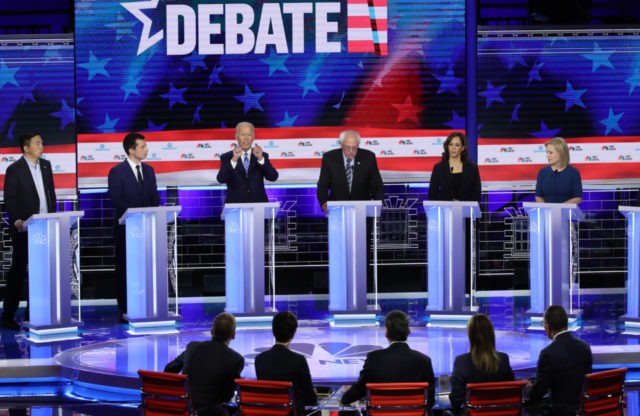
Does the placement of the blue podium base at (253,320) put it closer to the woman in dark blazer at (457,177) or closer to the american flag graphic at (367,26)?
the woman in dark blazer at (457,177)

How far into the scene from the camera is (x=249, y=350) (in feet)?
24.8

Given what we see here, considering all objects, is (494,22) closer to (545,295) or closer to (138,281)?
(545,295)

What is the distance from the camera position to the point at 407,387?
5008 mm

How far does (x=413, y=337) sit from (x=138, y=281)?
210 cm

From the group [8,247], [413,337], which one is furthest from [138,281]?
[8,247]

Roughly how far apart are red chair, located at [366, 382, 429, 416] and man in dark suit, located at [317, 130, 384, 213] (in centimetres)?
403

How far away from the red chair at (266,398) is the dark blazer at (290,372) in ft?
0.73

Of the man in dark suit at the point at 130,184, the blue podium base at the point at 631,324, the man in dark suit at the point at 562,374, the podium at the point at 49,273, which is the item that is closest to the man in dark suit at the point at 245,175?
the man in dark suit at the point at 130,184

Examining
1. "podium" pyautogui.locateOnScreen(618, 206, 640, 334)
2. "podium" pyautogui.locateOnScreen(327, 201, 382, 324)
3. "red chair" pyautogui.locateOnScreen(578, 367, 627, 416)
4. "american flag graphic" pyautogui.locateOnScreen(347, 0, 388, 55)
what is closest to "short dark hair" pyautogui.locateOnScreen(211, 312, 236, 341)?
"red chair" pyautogui.locateOnScreen(578, 367, 627, 416)

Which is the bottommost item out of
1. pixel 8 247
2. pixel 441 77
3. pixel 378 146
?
pixel 8 247

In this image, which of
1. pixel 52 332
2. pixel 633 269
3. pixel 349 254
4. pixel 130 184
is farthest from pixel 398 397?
pixel 130 184

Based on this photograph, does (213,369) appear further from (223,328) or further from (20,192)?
(20,192)

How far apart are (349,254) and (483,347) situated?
3.37m

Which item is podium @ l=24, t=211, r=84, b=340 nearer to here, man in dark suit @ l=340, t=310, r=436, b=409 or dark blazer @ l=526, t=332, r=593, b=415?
man in dark suit @ l=340, t=310, r=436, b=409
